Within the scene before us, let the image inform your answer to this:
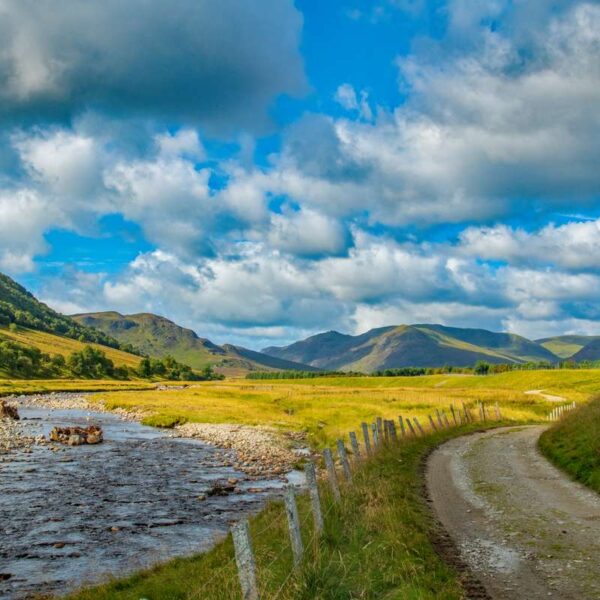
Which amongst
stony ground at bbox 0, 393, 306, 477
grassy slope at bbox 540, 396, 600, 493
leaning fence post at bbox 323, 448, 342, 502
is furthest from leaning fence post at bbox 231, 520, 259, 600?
stony ground at bbox 0, 393, 306, 477

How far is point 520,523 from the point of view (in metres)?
18.2

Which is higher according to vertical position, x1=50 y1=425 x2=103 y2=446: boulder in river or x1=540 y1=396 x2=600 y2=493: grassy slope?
x1=540 y1=396 x2=600 y2=493: grassy slope

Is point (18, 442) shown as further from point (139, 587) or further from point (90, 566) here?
point (139, 587)

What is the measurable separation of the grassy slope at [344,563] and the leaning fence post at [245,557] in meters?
1.14

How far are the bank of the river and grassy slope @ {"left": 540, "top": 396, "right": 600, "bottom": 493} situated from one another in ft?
51.8

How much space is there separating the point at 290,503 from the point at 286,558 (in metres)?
2.75

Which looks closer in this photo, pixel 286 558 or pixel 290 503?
pixel 290 503

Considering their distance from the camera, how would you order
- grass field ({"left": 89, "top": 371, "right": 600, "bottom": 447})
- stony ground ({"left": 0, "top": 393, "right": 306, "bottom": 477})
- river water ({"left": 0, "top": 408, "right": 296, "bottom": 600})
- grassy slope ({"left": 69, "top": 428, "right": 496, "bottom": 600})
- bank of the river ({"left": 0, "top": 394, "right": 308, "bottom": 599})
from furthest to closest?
grass field ({"left": 89, "top": 371, "right": 600, "bottom": 447})
stony ground ({"left": 0, "top": 393, "right": 306, "bottom": 477})
bank of the river ({"left": 0, "top": 394, "right": 308, "bottom": 599})
river water ({"left": 0, "top": 408, "right": 296, "bottom": 600})
grassy slope ({"left": 69, "top": 428, "right": 496, "bottom": 600})

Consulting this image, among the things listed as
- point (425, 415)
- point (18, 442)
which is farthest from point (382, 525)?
point (425, 415)

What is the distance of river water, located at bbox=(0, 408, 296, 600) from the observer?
2047cm

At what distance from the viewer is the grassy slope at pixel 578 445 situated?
25.6 metres

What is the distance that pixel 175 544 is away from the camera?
23000mm

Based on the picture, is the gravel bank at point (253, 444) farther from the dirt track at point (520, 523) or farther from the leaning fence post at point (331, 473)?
the leaning fence post at point (331, 473)

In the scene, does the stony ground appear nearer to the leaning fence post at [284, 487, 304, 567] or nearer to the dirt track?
the dirt track
